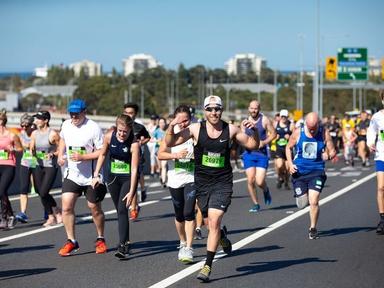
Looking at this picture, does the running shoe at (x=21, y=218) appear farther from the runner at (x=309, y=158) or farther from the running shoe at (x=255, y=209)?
the runner at (x=309, y=158)

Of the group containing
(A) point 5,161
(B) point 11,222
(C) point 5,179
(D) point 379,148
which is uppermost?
(D) point 379,148

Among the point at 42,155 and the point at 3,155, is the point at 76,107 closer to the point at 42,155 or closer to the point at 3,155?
the point at 3,155

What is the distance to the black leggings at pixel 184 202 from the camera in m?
11.4

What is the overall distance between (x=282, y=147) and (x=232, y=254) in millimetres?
11451

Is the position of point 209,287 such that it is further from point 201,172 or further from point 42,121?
point 42,121

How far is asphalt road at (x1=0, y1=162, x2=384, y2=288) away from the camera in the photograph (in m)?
10.1

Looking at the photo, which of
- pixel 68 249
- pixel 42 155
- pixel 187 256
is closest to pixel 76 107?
pixel 68 249

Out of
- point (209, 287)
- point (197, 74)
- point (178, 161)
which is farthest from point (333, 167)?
point (197, 74)

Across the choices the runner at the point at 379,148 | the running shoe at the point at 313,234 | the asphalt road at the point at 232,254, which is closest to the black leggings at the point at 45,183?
the asphalt road at the point at 232,254

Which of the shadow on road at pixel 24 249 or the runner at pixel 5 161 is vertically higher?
the runner at pixel 5 161

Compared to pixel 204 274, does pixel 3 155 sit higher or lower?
higher

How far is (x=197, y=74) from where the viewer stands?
182000 mm

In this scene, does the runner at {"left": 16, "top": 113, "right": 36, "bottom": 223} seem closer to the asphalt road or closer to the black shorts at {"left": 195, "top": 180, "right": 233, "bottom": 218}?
the asphalt road

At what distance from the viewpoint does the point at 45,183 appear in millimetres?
15625
